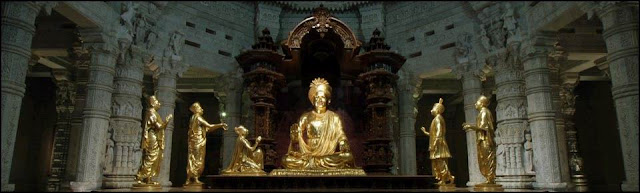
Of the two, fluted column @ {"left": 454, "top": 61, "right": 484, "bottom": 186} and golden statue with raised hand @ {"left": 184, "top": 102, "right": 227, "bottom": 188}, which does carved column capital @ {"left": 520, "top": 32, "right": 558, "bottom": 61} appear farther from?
golden statue with raised hand @ {"left": 184, "top": 102, "right": 227, "bottom": 188}

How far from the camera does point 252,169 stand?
10094mm

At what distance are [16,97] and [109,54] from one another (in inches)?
103

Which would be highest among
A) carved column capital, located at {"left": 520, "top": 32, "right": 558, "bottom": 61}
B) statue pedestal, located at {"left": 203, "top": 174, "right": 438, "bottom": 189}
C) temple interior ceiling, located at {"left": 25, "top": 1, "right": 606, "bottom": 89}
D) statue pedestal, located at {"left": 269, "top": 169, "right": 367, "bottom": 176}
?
temple interior ceiling, located at {"left": 25, "top": 1, "right": 606, "bottom": 89}

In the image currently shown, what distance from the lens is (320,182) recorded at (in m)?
9.68

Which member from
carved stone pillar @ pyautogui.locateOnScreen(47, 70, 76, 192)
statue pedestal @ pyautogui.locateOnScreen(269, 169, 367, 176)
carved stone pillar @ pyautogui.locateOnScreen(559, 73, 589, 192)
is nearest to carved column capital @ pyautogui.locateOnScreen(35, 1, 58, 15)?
carved stone pillar @ pyautogui.locateOnScreen(47, 70, 76, 192)

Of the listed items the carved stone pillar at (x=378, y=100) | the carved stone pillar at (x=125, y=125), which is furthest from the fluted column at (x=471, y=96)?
the carved stone pillar at (x=125, y=125)

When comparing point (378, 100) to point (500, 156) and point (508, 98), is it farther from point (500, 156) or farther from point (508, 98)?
point (500, 156)

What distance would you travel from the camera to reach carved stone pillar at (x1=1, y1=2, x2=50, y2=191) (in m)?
7.54

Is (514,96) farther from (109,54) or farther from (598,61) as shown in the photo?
(109,54)

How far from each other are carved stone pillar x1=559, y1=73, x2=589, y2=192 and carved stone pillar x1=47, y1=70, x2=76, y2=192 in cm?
1387

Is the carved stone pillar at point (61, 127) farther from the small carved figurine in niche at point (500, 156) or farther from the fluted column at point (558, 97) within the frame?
the fluted column at point (558, 97)

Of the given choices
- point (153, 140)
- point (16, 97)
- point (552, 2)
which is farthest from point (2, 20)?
point (552, 2)

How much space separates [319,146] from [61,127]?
25.5 ft

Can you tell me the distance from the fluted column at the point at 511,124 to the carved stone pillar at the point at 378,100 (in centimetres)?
268
